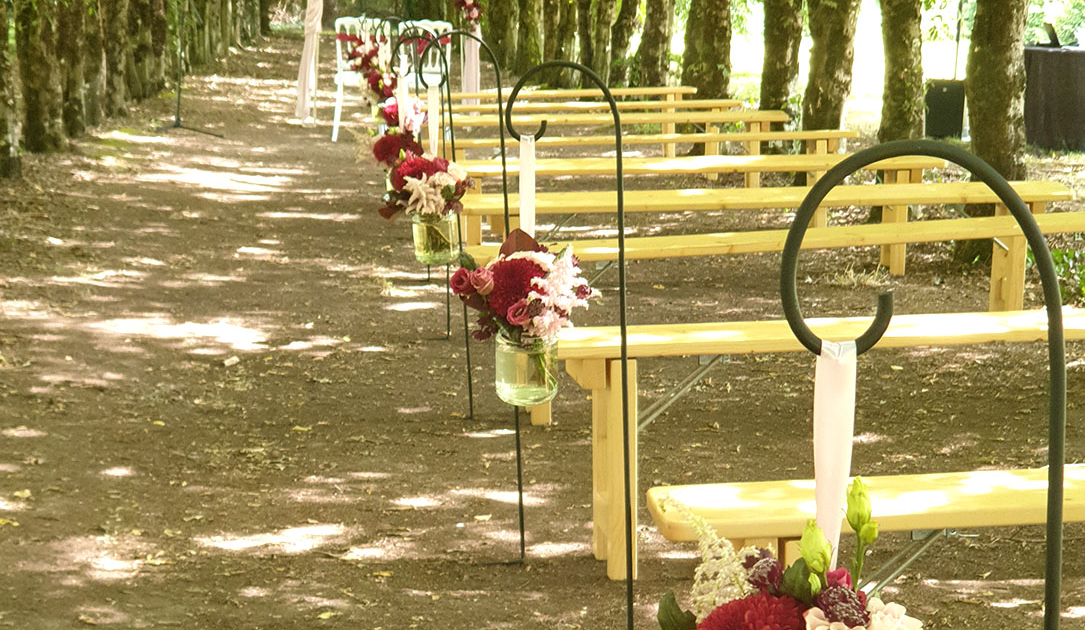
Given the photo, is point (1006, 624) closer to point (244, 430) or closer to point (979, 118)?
point (244, 430)

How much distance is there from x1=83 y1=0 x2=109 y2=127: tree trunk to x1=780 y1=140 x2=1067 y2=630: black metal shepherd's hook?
44.9 feet

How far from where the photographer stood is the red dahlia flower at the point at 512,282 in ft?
12.8

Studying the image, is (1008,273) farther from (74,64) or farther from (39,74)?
(74,64)

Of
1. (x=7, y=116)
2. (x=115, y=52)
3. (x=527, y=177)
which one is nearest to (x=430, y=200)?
(x=527, y=177)

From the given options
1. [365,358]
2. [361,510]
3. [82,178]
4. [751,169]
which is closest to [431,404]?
[365,358]

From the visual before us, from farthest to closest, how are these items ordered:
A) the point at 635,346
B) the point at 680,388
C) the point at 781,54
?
1. the point at 781,54
2. the point at 680,388
3. the point at 635,346

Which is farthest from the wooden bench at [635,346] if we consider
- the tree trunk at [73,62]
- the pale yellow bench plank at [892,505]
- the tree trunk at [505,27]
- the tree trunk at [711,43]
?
the tree trunk at [505,27]

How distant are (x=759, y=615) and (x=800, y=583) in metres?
0.07

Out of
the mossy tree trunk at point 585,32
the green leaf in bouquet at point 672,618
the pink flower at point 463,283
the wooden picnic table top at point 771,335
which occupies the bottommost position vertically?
the wooden picnic table top at point 771,335

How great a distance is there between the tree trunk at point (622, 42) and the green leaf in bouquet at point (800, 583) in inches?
713

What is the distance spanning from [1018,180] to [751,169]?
1.81m

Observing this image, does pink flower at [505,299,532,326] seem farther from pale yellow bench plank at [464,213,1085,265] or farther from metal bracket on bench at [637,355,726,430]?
pale yellow bench plank at [464,213,1085,265]

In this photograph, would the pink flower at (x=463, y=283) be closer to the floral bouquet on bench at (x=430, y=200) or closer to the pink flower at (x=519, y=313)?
the pink flower at (x=519, y=313)

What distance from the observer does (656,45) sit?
17062 millimetres
